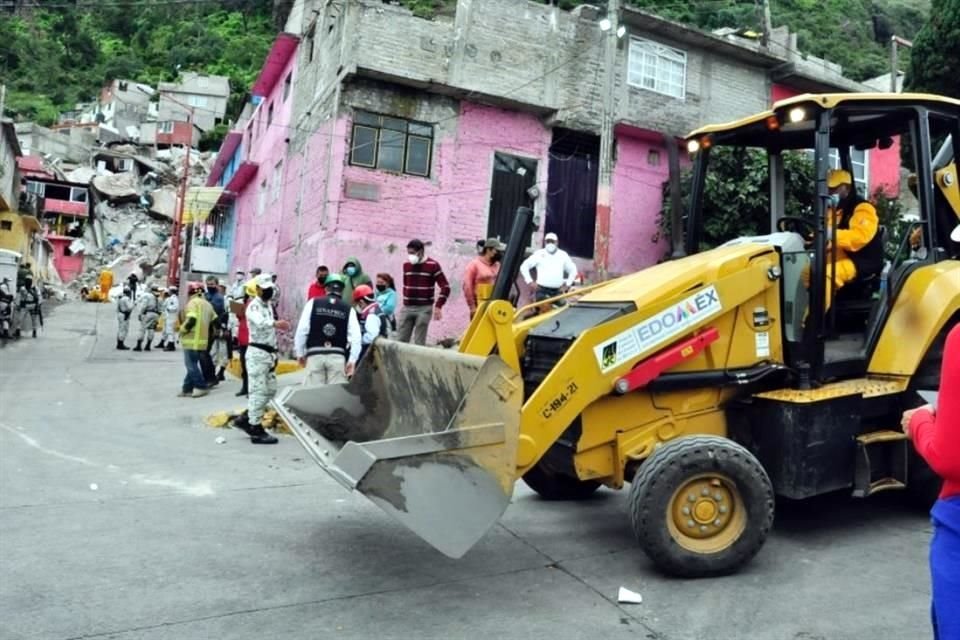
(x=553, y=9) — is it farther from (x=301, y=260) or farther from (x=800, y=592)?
(x=800, y=592)

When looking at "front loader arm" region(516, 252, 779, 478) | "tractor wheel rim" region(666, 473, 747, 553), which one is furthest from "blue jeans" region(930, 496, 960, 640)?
"front loader arm" region(516, 252, 779, 478)

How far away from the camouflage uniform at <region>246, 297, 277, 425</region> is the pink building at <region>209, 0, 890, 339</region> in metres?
6.99

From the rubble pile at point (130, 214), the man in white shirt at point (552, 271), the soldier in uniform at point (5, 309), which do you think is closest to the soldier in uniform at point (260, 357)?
the man in white shirt at point (552, 271)

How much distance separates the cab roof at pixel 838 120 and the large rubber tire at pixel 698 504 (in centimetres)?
219

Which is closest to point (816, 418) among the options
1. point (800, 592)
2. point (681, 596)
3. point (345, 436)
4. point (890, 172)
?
point (800, 592)

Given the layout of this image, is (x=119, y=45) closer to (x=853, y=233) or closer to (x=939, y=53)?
(x=939, y=53)

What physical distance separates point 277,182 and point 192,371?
11015 millimetres

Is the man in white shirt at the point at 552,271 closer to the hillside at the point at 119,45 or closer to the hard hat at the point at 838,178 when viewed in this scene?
the hard hat at the point at 838,178

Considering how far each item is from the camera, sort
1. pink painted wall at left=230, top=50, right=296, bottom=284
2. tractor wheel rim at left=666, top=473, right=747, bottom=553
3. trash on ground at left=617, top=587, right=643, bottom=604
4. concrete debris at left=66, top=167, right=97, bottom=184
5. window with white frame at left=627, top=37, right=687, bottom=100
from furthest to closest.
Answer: concrete debris at left=66, top=167, right=97, bottom=184, pink painted wall at left=230, top=50, right=296, bottom=284, window with white frame at left=627, top=37, right=687, bottom=100, tractor wheel rim at left=666, top=473, right=747, bottom=553, trash on ground at left=617, top=587, right=643, bottom=604

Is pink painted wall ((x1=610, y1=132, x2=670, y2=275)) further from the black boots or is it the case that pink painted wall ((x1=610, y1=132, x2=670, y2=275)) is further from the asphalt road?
the asphalt road

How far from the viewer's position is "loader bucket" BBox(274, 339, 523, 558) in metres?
3.62

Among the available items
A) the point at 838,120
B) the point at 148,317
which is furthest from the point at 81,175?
the point at 838,120

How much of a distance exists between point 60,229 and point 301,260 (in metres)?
48.2

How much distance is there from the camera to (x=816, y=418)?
459 cm
